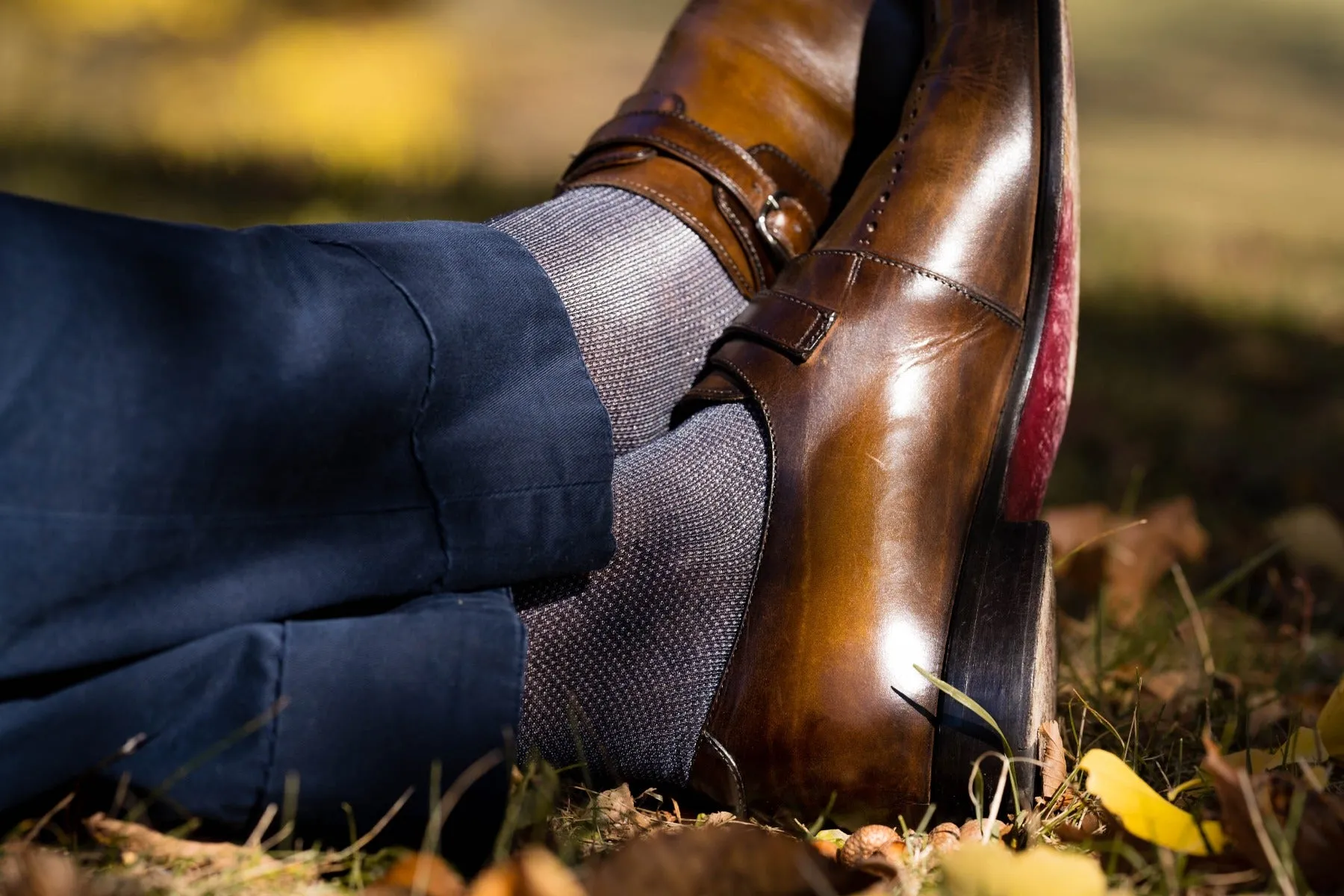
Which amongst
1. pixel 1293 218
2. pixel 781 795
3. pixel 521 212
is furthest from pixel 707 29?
pixel 1293 218

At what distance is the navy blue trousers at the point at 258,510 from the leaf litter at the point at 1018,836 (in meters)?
0.04

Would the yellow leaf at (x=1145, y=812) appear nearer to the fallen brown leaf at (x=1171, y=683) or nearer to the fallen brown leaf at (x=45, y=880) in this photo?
the fallen brown leaf at (x=1171, y=683)

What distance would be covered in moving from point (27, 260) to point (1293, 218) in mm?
3538

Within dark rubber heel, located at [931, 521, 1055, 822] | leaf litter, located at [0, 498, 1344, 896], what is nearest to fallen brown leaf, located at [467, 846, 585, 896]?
leaf litter, located at [0, 498, 1344, 896]

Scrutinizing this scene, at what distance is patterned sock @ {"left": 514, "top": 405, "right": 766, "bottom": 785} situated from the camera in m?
0.84

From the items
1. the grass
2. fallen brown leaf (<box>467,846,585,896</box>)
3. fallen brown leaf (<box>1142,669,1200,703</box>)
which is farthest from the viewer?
fallen brown leaf (<box>1142,669,1200,703</box>)

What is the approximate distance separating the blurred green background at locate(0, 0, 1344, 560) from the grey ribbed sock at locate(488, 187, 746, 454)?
66 cm

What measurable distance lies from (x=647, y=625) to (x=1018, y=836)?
0.96 feet

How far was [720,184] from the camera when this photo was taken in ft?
3.76

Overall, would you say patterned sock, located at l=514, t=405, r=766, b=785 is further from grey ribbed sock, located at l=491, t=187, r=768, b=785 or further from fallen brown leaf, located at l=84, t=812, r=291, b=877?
fallen brown leaf, located at l=84, t=812, r=291, b=877

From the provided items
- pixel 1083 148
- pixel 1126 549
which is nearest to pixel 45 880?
pixel 1126 549

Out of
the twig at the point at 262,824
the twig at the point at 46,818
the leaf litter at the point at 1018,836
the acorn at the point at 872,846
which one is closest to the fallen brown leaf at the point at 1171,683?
the leaf litter at the point at 1018,836

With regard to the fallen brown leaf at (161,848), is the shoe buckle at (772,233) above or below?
above

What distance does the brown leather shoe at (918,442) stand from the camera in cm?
83
